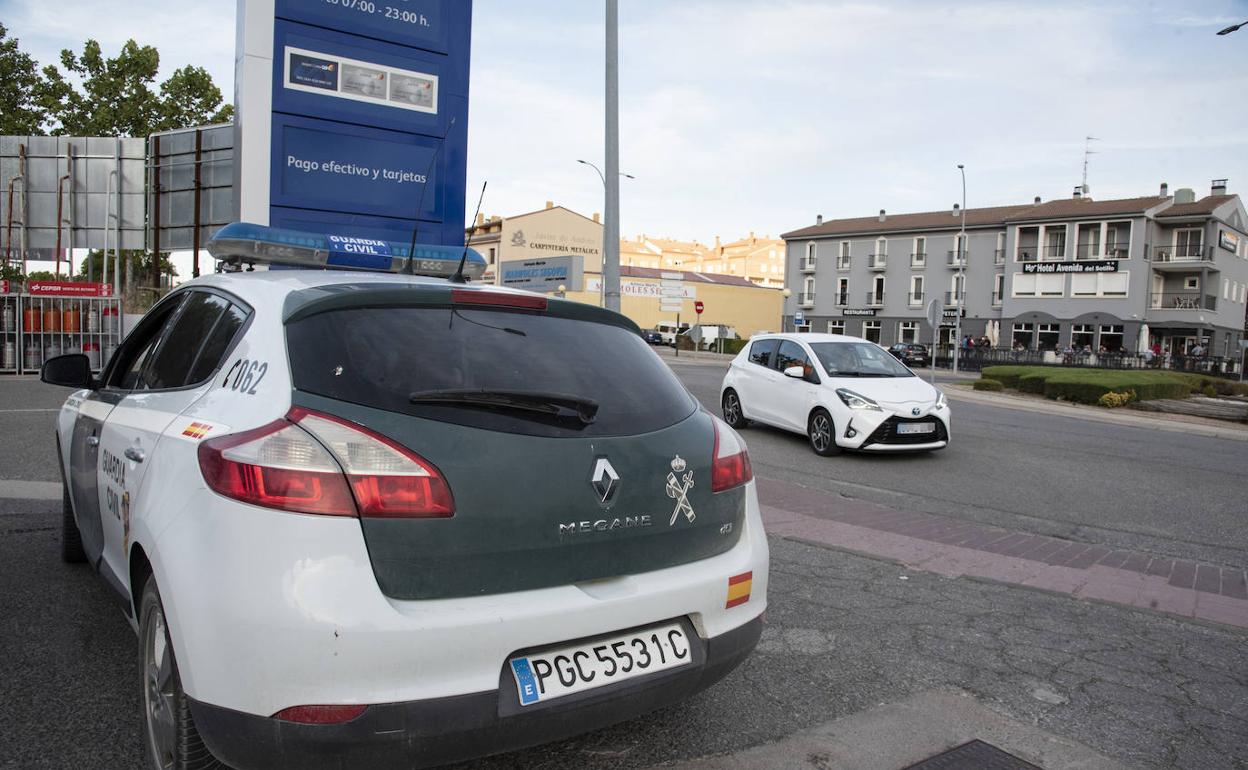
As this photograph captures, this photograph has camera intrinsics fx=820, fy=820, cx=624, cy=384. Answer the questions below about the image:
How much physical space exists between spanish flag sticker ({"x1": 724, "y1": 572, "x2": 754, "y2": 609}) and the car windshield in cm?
817

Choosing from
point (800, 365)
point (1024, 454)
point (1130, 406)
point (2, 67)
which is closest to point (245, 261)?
point (800, 365)

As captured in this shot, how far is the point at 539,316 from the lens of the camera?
270 cm

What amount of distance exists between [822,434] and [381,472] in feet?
29.0

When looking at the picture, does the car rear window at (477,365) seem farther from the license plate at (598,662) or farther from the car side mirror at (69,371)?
the car side mirror at (69,371)

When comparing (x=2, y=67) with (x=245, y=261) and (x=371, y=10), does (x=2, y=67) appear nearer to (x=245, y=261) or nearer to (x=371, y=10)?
(x=371, y=10)

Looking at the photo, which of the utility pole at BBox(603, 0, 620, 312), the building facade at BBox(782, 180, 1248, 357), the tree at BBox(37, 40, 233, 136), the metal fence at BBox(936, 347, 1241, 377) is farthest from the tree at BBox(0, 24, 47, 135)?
the metal fence at BBox(936, 347, 1241, 377)

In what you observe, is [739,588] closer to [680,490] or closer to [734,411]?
[680,490]

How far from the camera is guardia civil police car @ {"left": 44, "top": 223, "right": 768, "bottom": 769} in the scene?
6.48 ft

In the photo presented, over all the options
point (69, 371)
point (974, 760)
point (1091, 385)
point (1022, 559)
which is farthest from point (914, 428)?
point (1091, 385)

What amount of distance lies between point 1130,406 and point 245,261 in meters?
21.8

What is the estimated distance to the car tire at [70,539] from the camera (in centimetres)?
437

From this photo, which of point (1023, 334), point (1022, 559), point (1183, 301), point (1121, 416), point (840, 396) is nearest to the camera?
point (1022, 559)

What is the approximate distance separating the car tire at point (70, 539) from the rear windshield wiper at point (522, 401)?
3.25m

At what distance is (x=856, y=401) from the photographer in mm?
9922
